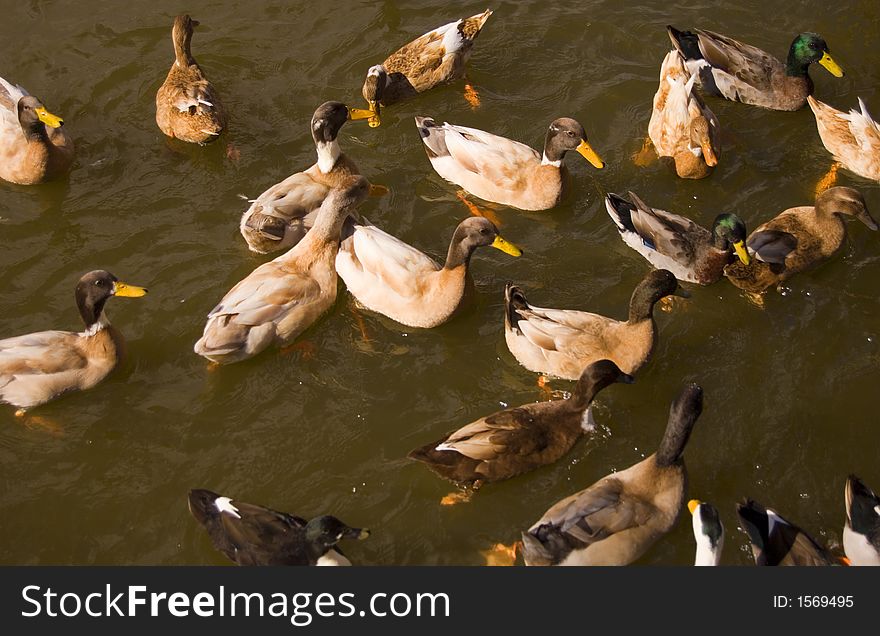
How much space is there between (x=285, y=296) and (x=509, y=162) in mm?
2247

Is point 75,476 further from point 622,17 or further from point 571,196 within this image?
point 622,17

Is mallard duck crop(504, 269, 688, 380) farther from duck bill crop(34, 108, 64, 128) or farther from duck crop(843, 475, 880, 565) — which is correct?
duck bill crop(34, 108, 64, 128)

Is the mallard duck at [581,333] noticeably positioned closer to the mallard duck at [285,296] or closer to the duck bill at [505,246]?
the duck bill at [505,246]

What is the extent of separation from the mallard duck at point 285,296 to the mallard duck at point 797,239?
298 centimetres

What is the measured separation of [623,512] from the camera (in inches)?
237

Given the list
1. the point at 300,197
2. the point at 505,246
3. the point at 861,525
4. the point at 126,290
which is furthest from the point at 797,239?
the point at 126,290

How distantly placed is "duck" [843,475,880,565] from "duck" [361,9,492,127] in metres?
5.12

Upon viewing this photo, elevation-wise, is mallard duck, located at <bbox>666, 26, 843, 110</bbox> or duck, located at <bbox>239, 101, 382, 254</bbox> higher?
duck, located at <bbox>239, 101, 382, 254</bbox>

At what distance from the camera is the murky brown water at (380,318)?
6453mm

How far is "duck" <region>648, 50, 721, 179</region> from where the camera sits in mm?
8312

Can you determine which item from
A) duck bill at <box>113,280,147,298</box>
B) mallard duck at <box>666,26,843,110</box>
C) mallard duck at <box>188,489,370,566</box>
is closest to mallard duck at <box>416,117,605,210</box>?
mallard duck at <box>666,26,843,110</box>

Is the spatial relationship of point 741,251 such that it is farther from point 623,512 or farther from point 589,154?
point 623,512

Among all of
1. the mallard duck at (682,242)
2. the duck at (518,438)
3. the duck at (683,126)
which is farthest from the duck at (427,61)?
the duck at (518,438)

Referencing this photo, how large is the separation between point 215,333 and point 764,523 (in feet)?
12.5
